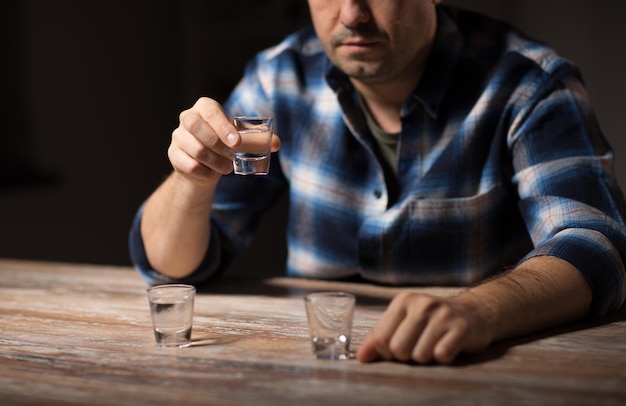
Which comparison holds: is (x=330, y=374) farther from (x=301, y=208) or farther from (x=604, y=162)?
(x=301, y=208)

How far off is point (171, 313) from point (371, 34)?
88cm

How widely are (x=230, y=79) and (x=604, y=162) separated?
3.55 m

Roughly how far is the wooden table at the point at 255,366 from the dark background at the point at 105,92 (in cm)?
280

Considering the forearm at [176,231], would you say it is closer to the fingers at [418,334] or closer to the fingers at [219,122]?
the fingers at [219,122]

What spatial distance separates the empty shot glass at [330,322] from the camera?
1318 mm

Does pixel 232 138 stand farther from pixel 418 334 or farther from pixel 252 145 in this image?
pixel 418 334

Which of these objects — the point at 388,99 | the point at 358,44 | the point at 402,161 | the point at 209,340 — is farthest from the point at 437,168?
the point at 209,340

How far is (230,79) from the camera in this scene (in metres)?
5.16

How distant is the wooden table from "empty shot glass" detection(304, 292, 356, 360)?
0.02 meters

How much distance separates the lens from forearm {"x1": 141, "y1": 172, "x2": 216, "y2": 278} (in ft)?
6.51

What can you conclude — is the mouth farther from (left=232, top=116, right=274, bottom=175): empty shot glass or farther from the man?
(left=232, top=116, right=274, bottom=175): empty shot glass

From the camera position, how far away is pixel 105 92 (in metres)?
5.00

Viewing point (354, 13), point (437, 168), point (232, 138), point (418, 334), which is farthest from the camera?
point (437, 168)

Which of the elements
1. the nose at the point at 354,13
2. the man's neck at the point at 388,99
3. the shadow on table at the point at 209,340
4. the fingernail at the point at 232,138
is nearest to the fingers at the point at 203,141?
the fingernail at the point at 232,138
